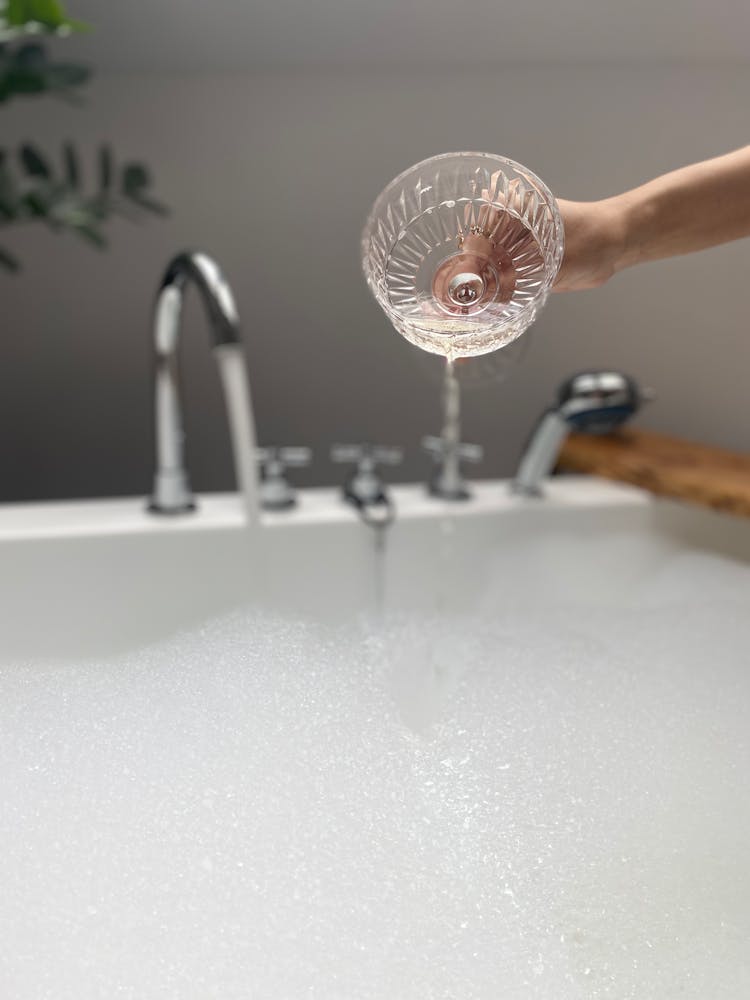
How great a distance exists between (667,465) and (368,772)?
643 millimetres

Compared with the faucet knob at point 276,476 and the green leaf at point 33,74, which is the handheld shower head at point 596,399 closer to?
the faucet knob at point 276,476

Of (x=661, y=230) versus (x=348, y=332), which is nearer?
(x=661, y=230)

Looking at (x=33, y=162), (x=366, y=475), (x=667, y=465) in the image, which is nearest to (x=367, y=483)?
(x=366, y=475)

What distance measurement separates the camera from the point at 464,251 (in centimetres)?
58

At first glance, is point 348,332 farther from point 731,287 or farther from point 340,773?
point 340,773

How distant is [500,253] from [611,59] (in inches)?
39.9

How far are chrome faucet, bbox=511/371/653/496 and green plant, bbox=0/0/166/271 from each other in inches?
22.4

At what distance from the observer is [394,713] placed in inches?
36.0

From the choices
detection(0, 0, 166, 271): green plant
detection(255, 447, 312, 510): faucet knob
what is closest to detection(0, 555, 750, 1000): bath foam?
detection(255, 447, 312, 510): faucet knob

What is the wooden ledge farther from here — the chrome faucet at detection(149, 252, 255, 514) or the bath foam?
the chrome faucet at detection(149, 252, 255, 514)

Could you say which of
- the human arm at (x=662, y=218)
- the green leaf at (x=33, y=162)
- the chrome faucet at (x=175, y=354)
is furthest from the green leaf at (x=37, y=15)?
the human arm at (x=662, y=218)

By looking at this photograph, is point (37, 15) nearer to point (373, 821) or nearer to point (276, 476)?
point (276, 476)

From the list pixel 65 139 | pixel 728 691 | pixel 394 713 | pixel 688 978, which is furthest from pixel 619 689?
pixel 65 139

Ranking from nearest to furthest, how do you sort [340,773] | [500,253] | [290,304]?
1. [500,253]
2. [340,773]
3. [290,304]
